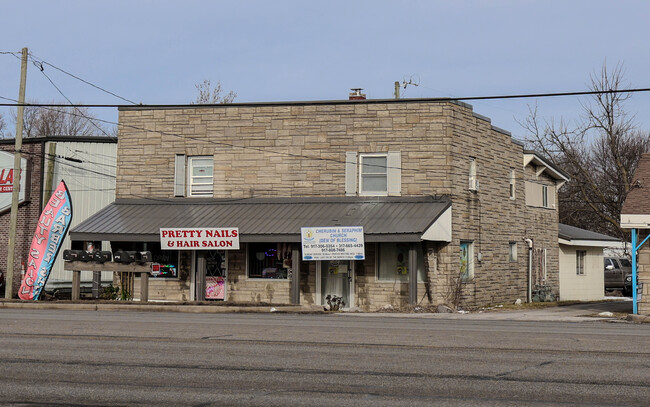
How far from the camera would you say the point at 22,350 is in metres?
12.7

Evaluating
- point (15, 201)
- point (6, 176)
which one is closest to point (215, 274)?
point (15, 201)

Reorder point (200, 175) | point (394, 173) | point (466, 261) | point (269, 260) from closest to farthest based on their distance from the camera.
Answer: point (394, 173) → point (466, 261) → point (269, 260) → point (200, 175)

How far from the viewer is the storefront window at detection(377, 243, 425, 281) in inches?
1056

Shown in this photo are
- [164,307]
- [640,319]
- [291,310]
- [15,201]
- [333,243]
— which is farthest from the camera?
[15,201]

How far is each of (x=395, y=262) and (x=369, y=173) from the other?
9.98ft

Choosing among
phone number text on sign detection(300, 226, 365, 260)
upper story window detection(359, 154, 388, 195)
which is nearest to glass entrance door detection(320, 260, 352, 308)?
phone number text on sign detection(300, 226, 365, 260)

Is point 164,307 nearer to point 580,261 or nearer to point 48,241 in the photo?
point 48,241

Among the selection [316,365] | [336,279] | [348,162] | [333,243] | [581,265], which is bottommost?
[316,365]

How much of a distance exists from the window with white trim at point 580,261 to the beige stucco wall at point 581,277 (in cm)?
12

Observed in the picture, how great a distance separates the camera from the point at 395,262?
2705 cm

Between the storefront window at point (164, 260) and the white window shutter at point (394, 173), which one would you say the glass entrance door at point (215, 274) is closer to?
the storefront window at point (164, 260)

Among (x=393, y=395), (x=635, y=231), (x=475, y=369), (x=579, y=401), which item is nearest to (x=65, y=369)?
(x=393, y=395)

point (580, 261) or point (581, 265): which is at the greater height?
point (580, 261)

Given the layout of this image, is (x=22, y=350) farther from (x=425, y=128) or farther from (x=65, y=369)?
(x=425, y=128)
